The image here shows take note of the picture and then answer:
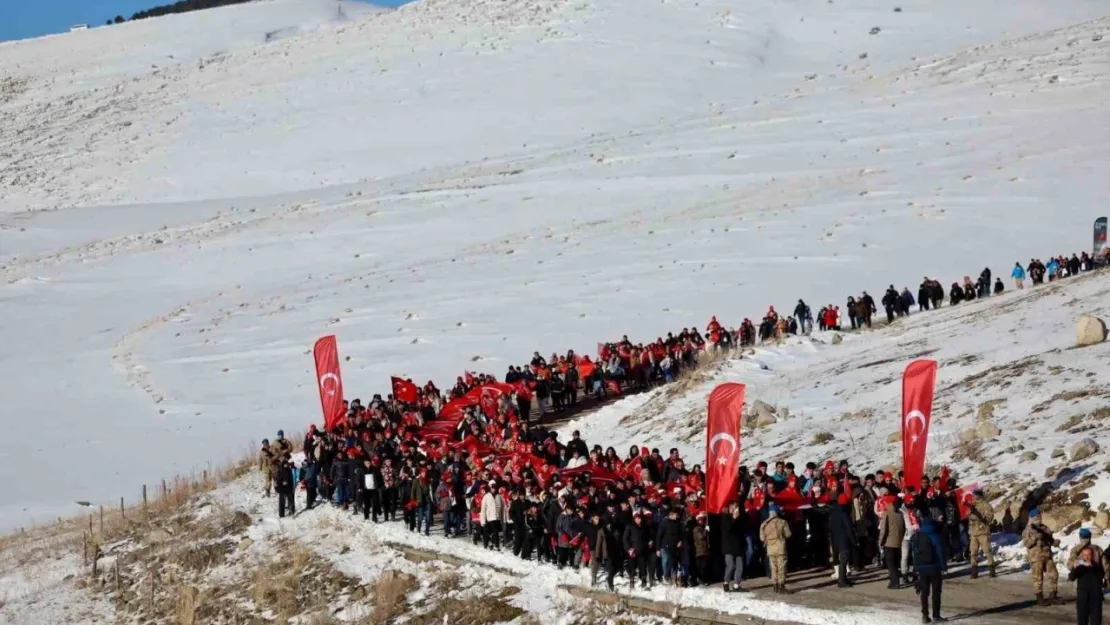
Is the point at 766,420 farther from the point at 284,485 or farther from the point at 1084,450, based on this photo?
the point at 284,485

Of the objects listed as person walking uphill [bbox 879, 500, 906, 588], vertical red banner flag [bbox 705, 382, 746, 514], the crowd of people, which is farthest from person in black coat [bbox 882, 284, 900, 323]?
person walking uphill [bbox 879, 500, 906, 588]

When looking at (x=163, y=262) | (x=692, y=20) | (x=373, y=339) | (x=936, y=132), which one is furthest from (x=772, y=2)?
(x=373, y=339)

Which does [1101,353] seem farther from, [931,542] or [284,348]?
[284,348]

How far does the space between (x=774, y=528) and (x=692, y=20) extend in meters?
74.1

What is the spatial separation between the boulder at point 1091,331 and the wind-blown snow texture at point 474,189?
54.5ft

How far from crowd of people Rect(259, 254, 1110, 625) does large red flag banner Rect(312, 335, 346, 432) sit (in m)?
0.42

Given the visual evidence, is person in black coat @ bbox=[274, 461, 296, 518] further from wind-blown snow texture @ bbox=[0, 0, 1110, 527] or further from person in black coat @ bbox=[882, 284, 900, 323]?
person in black coat @ bbox=[882, 284, 900, 323]

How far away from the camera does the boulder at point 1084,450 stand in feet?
58.9

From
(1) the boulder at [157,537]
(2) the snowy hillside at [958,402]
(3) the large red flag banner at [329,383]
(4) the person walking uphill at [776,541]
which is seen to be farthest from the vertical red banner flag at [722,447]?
(1) the boulder at [157,537]

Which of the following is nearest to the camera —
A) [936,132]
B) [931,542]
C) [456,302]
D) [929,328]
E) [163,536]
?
[931,542]

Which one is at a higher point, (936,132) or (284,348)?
(936,132)

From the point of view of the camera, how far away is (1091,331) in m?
23.4

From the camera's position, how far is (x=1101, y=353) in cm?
2258

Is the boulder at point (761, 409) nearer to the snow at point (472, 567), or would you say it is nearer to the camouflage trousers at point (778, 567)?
the snow at point (472, 567)
